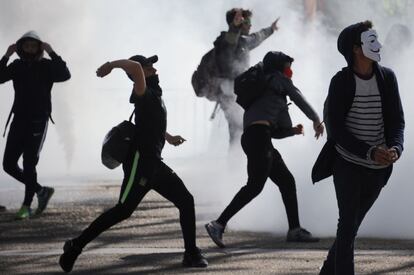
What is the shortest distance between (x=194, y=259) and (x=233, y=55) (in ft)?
16.4

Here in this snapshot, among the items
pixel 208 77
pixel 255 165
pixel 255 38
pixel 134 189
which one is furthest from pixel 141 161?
pixel 255 38

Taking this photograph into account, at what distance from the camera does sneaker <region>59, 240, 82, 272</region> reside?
898cm

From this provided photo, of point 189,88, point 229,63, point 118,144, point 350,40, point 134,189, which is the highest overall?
point 189,88

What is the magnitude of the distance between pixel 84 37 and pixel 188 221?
10.7 meters

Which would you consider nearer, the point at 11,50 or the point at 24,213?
the point at 11,50

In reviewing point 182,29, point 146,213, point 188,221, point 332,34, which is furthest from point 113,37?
point 188,221

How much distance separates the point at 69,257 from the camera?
8.98 m

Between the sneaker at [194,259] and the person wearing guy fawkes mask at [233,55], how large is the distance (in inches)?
185

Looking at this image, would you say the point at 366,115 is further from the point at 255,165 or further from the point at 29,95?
the point at 29,95

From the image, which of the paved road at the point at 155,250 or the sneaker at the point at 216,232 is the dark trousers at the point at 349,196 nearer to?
the paved road at the point at 155,250

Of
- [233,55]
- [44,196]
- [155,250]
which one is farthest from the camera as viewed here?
[233,55]

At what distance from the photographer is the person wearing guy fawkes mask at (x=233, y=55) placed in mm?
13852

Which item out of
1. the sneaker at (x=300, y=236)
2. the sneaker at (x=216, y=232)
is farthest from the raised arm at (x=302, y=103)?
the sneaker at (x=216, y=232)

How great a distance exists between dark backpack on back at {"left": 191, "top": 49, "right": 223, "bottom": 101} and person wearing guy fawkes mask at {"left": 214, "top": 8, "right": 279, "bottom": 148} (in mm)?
37
